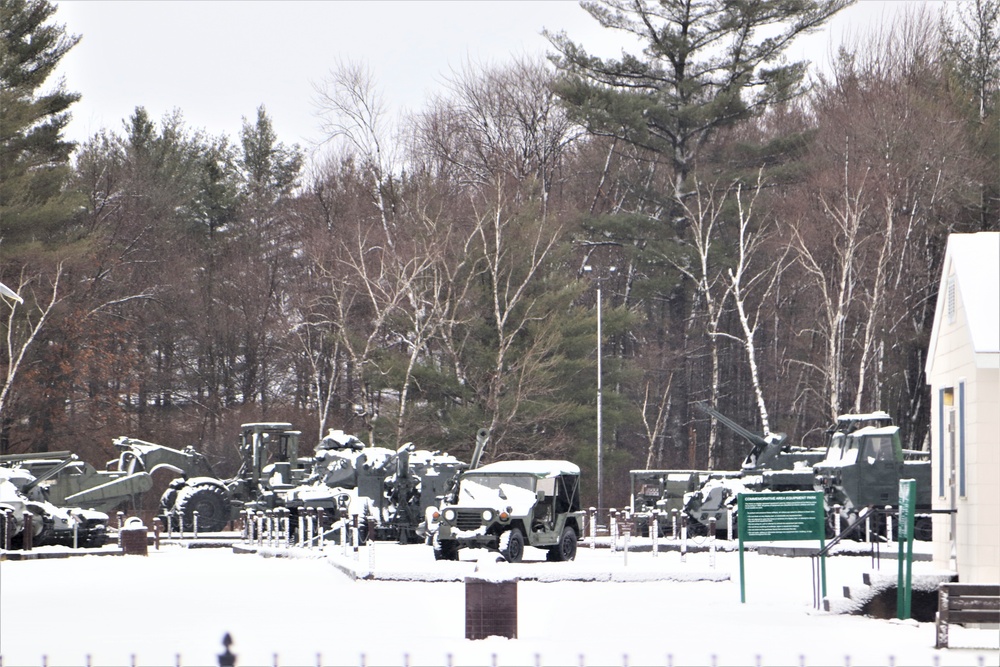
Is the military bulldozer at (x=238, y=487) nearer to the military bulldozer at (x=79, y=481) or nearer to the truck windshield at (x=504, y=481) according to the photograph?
the military bulldozer at (x=79, y=481)

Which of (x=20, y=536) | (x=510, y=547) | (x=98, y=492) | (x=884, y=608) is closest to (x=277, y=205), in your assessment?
(x=98, y=492)

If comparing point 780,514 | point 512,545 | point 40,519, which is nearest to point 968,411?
point 780,514

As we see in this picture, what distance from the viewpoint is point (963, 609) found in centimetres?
1438

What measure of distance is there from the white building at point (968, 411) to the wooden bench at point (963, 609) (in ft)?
6.71

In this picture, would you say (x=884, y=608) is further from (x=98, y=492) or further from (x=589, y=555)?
(x=98, y=492)

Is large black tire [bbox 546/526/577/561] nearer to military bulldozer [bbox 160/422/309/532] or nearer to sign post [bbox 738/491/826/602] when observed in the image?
sign post [bbox 738/491/826/602]

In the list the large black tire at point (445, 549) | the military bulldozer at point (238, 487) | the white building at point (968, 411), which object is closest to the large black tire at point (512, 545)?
the large black tire at point (445, 549)

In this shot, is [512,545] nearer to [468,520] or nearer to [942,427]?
[468,520]

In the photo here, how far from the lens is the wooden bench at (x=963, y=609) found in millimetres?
14297

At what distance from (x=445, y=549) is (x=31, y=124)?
86.7 ft

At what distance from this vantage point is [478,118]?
57.6 metres

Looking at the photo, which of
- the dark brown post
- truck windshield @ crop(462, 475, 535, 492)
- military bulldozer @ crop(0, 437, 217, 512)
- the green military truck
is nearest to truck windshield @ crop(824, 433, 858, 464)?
the green military truck

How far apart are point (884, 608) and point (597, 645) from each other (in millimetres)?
4391

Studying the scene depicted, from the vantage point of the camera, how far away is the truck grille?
2603 centimetres
